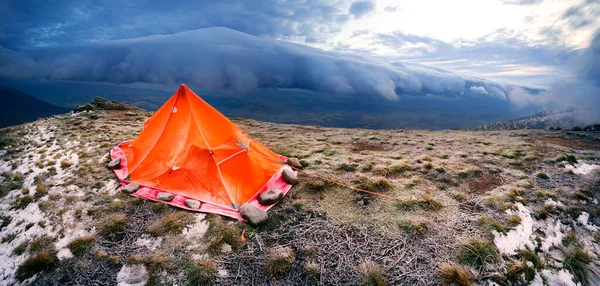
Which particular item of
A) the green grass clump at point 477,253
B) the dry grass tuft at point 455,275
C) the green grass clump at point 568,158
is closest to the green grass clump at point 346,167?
the green grass clump at point 477,253

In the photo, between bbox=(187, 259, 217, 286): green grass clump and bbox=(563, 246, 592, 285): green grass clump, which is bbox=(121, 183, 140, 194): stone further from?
bbox=(563, 246, 592, 285): green grass clump

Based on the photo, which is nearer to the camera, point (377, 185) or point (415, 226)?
point (415, 226)

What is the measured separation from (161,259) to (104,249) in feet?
6.60

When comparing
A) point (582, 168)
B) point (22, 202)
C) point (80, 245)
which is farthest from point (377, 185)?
point (22, 202)

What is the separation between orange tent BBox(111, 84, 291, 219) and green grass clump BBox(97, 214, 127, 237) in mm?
1424

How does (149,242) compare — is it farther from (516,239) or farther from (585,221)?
(585,221)

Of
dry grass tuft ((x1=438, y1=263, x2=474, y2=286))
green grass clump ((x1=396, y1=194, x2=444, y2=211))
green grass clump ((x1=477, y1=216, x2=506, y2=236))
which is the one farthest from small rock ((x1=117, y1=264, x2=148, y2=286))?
green grass clump ((x1=477, y1=216, x2=506, y2=236))

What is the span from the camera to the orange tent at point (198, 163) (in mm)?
9359

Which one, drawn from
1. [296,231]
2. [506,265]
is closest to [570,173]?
[506,265]

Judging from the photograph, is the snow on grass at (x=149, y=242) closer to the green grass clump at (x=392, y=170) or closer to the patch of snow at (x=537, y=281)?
the green grass clump at (x=392, y=170)

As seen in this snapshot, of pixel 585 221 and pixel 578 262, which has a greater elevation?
pixel 578 262

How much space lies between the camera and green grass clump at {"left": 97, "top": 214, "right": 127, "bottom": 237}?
766 centimetres

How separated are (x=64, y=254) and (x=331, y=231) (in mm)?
7634

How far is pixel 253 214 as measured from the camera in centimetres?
816
